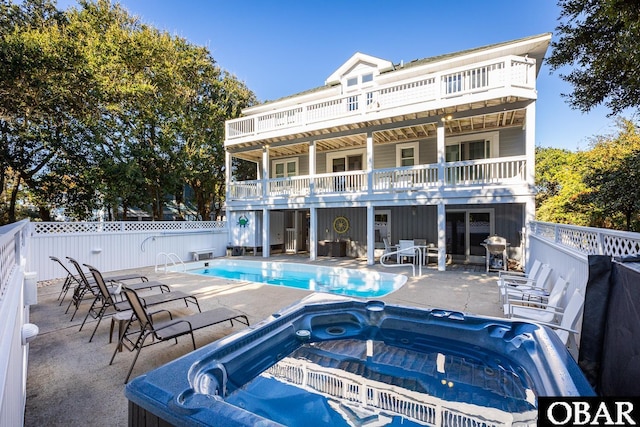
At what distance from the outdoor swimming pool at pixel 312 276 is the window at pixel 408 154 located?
5.80 meters

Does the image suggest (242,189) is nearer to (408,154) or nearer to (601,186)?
(408,154)

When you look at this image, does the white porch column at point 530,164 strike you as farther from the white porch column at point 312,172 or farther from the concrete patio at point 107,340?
the white porch column at point 312,172

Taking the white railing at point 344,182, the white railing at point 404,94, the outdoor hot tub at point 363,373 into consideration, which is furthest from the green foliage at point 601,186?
the outdoor hot tub at point 363,373

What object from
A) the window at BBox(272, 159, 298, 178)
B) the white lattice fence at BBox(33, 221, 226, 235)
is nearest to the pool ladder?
the white lattice fence at BBox(33, 221, 226, 235)

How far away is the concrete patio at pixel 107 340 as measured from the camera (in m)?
2.89

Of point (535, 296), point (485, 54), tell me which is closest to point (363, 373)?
point (535, 296)

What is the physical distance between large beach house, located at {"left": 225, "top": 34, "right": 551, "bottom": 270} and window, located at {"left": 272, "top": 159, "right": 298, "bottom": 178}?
6 centimetres

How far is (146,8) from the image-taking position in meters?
16.5

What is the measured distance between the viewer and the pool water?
115 inches

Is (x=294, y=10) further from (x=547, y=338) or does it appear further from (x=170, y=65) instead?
(x=547, y=338)

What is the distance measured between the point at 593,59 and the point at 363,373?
9.97m

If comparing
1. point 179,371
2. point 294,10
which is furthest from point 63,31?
point 179,371

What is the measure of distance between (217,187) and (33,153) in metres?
9.33

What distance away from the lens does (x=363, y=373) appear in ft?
12.0
